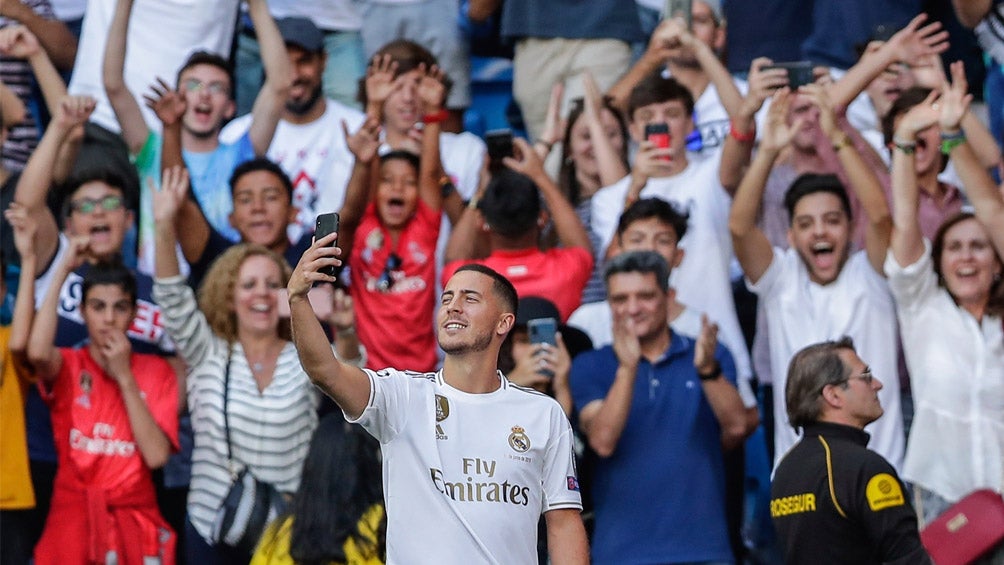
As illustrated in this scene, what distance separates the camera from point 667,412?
7.35 metres

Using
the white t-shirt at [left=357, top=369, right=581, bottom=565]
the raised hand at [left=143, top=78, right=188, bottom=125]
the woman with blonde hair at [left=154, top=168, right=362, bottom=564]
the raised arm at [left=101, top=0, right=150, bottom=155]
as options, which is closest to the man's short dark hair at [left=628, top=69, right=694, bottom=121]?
the woman with blonde hair at [left=154, top=168, right=362, bottom=564]

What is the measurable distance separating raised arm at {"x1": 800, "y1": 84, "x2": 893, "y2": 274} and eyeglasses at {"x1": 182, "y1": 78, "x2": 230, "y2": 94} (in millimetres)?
3291

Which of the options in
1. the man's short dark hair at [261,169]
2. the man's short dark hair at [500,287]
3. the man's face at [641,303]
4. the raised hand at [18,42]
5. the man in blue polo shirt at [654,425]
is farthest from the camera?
the raised hand at [18,42]

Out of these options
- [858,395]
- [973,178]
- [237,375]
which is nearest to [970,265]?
[973,178]

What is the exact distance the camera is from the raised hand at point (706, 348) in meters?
7.25

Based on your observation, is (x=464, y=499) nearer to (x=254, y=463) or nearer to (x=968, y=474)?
(x=254, y=463)

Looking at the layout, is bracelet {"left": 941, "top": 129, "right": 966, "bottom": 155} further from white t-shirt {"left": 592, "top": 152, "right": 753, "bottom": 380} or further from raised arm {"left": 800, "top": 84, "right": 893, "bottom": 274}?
white t-shirt {"left": 592, "top": 152, "right": 753, "bottom": 380}

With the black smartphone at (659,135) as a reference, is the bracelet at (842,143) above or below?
below

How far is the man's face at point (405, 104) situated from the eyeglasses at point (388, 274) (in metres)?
1.03

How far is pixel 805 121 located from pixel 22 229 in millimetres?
4085

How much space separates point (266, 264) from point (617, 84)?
293 cm

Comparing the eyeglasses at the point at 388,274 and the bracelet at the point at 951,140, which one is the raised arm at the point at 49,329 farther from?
the bracelet at the point at 951,140

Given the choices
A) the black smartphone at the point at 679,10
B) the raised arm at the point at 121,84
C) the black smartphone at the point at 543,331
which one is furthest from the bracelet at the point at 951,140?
the raised arm at the point at 121,84

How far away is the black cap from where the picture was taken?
9477 millimetres
